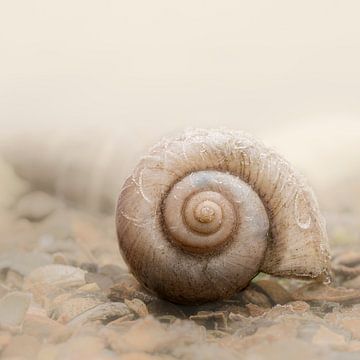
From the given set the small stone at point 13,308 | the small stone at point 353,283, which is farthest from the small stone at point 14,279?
the small stone at point 353,283

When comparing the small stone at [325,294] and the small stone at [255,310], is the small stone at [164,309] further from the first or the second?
the small stone at [325,294]

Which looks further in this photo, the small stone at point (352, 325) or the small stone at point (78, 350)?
the small stone at point (352, 325)

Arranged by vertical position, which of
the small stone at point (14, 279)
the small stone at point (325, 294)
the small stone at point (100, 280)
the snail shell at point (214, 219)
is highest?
the snail shell at point (214, 219)

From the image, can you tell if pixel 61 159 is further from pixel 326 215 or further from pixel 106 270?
pixel 326 215

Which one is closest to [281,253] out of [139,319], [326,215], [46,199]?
[139,319]

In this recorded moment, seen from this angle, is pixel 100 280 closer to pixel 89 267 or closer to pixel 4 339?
pixel 89 267

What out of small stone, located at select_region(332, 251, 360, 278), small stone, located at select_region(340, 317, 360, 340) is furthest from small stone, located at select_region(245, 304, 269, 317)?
small stone, located at select_region(332, 251, 360, 278)

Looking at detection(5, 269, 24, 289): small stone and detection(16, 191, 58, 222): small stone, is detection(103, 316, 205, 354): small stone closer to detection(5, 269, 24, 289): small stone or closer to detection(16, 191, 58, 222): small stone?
detection(5, 269, 24, 289): small stone
